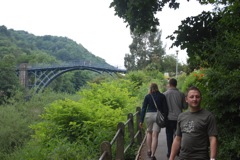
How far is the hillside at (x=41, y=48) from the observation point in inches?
3093

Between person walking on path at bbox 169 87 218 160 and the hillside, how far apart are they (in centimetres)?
7483

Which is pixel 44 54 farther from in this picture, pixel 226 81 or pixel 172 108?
pixel 226 81

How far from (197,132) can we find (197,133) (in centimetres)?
1

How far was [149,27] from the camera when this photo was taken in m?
7.30

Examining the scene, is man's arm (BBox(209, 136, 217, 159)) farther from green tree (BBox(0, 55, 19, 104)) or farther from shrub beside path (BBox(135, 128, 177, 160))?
green tree (BBox(0, 55, 19, 104))

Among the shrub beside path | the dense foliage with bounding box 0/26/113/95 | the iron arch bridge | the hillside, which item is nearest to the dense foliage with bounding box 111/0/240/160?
the shrub beside path

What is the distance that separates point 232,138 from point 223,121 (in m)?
0.30

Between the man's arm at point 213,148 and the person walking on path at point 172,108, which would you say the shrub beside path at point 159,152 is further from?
the man's arm at point 213,148

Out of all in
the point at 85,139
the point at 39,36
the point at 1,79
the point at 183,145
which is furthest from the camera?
the point at 39,36

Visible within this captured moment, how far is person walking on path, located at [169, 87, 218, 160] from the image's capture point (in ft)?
9.00

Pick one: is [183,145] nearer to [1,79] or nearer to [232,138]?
[232,138]

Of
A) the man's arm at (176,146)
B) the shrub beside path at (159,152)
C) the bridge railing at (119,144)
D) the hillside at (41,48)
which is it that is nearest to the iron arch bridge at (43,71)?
the hillside at (41,48)

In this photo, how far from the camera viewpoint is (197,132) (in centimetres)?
277

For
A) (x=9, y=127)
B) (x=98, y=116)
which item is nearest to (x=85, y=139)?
(x=98, y=116)
